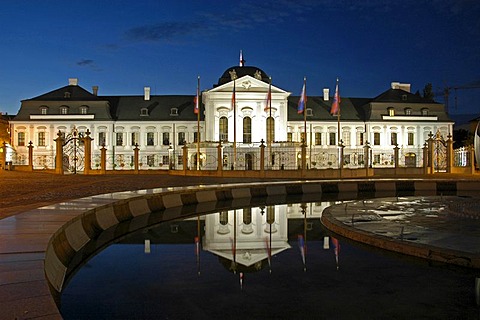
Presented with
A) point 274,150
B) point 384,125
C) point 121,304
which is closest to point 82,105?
point 274,150

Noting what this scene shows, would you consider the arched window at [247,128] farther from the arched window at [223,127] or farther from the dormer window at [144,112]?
the dormer window at [144,112]

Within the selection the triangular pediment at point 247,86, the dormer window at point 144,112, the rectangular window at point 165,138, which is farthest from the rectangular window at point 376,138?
the dormer window at point 144,112

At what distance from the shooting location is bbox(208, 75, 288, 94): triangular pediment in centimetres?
5597

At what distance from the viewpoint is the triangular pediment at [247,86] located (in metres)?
56.0

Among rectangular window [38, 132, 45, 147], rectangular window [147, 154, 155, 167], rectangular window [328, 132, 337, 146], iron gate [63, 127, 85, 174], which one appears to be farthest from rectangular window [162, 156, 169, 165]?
rectangular window [328, 132, 337, 146]

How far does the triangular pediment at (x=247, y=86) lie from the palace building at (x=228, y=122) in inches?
4.3

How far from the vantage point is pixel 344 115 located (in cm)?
6266

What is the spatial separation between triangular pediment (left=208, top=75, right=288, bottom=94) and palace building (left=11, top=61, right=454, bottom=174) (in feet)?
0.36

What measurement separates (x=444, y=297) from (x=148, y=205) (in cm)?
750

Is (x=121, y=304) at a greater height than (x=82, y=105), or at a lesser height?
lesser

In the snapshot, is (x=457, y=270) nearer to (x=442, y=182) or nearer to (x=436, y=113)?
(x=442, y=182)

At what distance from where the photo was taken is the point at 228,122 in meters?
56.8

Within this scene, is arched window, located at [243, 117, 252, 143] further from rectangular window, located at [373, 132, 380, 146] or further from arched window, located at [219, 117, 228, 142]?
rectangular window, located at [373, 132, 380, 146]

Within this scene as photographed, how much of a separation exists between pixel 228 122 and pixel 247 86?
4.48 m
